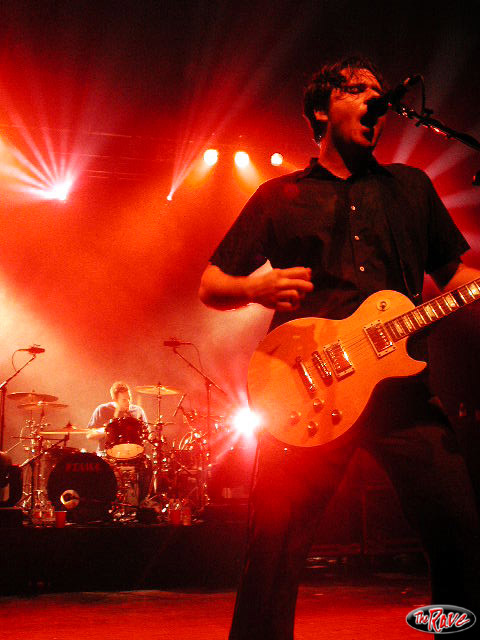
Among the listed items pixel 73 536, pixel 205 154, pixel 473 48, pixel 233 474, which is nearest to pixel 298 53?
pixel 473 48

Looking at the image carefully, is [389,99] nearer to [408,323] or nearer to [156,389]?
[408,323]

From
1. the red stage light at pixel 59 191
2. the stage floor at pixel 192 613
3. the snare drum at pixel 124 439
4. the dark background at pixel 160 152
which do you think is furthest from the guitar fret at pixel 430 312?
the red stage light at pixel 59 191

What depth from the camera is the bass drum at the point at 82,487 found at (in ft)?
20.7

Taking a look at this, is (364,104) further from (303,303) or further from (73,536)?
(73,536)

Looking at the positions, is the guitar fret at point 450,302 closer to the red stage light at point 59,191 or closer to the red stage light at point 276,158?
the red stage light at point 276,158

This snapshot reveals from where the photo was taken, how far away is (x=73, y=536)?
17.2 feet

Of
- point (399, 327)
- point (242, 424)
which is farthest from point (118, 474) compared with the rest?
point (399, 327)

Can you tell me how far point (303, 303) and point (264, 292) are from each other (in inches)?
11.9

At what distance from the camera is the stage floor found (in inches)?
149

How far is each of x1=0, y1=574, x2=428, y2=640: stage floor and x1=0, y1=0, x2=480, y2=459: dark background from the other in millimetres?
3247

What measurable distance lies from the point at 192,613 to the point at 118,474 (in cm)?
414

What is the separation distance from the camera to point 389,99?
7.08 feet

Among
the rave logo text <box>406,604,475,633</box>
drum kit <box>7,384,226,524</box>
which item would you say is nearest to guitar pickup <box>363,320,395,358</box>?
the rave logo text <box>406,604,475,633</box>

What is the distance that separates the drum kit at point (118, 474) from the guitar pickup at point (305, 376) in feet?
16.4
